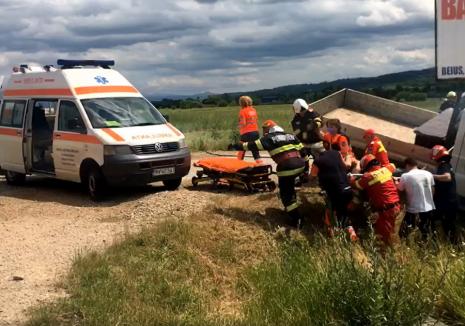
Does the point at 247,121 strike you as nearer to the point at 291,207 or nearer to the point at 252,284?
the point at 291,207

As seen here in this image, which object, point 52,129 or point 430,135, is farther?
point 52,129

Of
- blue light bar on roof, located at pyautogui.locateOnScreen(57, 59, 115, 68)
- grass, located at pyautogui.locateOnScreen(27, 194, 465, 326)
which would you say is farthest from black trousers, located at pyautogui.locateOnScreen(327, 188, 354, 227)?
blue light bar on roof, located at pyautogui.locateOnScreen(57, 59, 115, 68)

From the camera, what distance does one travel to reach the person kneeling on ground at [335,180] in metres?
9.16

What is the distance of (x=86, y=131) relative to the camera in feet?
40.3

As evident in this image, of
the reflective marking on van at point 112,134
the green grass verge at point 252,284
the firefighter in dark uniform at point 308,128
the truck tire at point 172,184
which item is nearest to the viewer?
the green grass verge at point 252,284

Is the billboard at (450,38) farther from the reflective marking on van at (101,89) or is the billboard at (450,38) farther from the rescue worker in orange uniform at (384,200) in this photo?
the reflective marking on van at (101,89)

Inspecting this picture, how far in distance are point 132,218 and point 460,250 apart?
5075 millimetres

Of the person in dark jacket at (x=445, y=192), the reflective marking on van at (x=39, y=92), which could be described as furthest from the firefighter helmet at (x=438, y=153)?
the reflective marking on van at (x=39, y=92)

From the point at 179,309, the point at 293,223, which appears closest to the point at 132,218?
the point at 293,223

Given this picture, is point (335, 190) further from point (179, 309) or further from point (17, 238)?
point (17, 238)

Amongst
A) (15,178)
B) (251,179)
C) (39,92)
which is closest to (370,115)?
(251,179)

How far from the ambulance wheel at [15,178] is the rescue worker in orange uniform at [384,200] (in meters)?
8.93

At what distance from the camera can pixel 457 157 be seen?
8.88 m

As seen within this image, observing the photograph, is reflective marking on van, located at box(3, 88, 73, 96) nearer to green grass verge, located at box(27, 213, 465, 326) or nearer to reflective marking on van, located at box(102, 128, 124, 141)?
reflective marking on van, located at box(102, 128, 124, 141)
